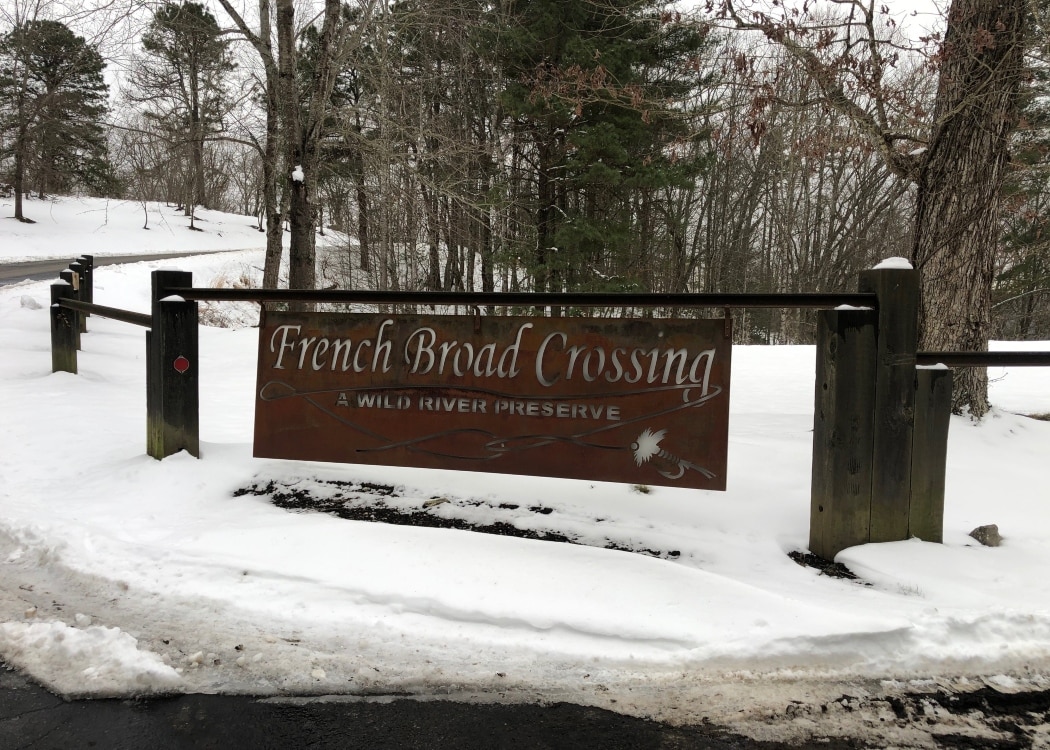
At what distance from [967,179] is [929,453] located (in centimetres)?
321

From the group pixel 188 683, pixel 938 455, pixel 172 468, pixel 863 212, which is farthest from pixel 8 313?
pixel 863 212

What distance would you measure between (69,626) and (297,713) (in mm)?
1097

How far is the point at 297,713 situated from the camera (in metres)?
2.10

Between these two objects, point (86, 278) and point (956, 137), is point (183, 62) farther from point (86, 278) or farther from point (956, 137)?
point (956, 137)

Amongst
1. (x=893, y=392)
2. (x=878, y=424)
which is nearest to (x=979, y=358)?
(x=893, y=392)

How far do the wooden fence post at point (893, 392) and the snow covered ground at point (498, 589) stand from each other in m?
0.22

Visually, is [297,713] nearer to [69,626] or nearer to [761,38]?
[69,626]

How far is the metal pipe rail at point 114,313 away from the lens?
14.6 feet

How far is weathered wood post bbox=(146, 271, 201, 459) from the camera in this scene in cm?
416

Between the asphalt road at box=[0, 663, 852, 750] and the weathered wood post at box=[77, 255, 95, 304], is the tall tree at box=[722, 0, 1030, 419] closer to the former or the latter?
the asphalt road at box=[0, 663, 852, 750]

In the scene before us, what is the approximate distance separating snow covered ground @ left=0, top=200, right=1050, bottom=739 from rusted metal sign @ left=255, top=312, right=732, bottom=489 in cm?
30

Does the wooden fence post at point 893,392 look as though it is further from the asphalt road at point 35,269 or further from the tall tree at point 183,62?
the asphalt road at point 35,269

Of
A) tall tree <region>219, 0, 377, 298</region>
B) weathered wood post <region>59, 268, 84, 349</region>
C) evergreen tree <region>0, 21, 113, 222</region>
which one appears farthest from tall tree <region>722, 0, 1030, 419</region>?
evergreen tree <region>0, 21, 113, 222</region>

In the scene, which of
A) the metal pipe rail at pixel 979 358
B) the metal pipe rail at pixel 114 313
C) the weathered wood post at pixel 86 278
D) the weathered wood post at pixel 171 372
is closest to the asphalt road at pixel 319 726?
the metal pipe rail at pixel 979 358
